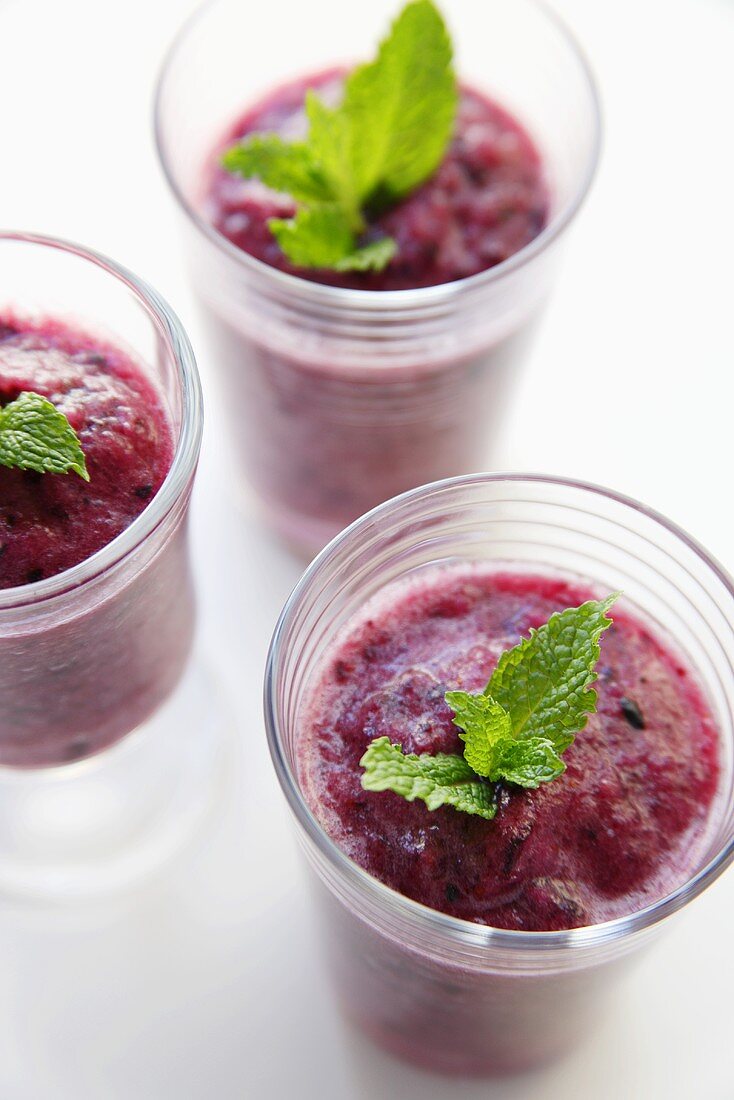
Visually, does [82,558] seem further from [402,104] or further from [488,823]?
Answer: [402,104]

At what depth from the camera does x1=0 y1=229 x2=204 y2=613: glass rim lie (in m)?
1.55

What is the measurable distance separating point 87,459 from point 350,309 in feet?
1.50

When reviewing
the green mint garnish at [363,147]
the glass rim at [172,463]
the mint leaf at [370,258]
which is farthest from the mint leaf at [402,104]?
the glass rim at [172,463]

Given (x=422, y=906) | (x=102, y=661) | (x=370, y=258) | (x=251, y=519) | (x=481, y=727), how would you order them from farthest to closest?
(x=251, y=519) → (x=370, y=258) → (x=102, y=661) → (x=481, y=727) → (x=422, y=906)

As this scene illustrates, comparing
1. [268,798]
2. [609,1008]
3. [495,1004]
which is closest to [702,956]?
[609,1008]

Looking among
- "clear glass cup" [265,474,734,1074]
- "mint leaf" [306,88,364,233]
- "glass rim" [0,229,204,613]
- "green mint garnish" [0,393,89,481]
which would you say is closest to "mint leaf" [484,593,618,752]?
"clear glass cup" [265,474,734,1074]

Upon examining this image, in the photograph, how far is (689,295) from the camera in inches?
101

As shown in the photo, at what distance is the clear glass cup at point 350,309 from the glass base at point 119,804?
38cm

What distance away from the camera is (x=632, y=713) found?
1590 mm

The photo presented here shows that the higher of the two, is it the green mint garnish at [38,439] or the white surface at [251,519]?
→ the green mint garnish at [38,439]

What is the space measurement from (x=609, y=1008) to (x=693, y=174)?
5.54 feet

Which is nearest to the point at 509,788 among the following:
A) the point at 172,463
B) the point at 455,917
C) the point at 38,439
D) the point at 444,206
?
the point at 455,917

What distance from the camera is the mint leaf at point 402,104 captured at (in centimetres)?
204

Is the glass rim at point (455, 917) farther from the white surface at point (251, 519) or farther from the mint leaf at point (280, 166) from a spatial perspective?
the mint leaf at point (280, 166)
